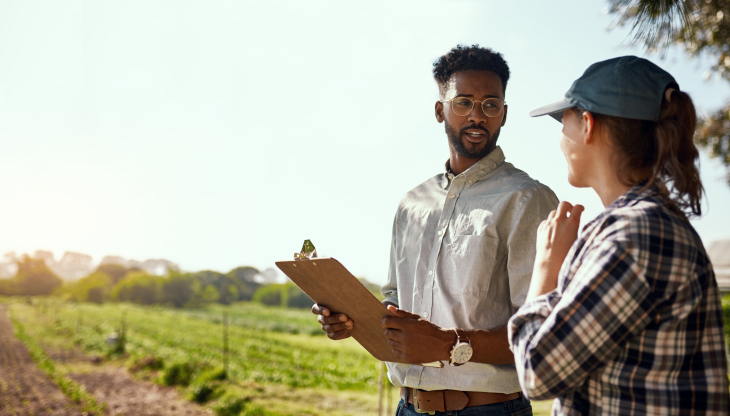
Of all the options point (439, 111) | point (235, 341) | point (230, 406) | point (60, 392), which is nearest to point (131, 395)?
point (60, 392)

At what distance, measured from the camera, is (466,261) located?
1.29 metres

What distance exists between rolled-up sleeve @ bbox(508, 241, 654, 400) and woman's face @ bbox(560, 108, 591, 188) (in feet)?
0.67

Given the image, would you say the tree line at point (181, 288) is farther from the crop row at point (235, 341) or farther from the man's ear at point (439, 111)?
the man's ear at point (439, 111)

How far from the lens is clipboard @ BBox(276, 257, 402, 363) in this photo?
3.55ft

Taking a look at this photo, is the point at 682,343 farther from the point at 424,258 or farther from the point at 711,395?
the point at 424,258

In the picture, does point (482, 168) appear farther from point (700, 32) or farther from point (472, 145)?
point (700, 32)

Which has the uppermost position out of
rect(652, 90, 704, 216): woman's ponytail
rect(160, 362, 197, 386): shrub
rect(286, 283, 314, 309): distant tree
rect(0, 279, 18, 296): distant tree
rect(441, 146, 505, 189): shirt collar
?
rect(441, 146, 505, 189): shirt collar

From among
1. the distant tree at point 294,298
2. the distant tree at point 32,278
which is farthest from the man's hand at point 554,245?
the distant tree at point 294,298

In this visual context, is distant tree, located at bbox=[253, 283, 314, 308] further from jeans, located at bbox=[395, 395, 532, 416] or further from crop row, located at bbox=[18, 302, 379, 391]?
jeans, located at bbox=[395, 395, 532, 416]

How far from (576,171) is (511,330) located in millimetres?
307

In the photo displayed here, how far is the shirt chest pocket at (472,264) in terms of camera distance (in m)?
1.26

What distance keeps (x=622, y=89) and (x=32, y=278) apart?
29.0ft

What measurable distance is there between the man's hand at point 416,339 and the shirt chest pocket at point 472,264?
0.19 m

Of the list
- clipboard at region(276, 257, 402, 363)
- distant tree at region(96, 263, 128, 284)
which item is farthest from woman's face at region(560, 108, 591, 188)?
distant tree at region(96, 263, 128, 284)
